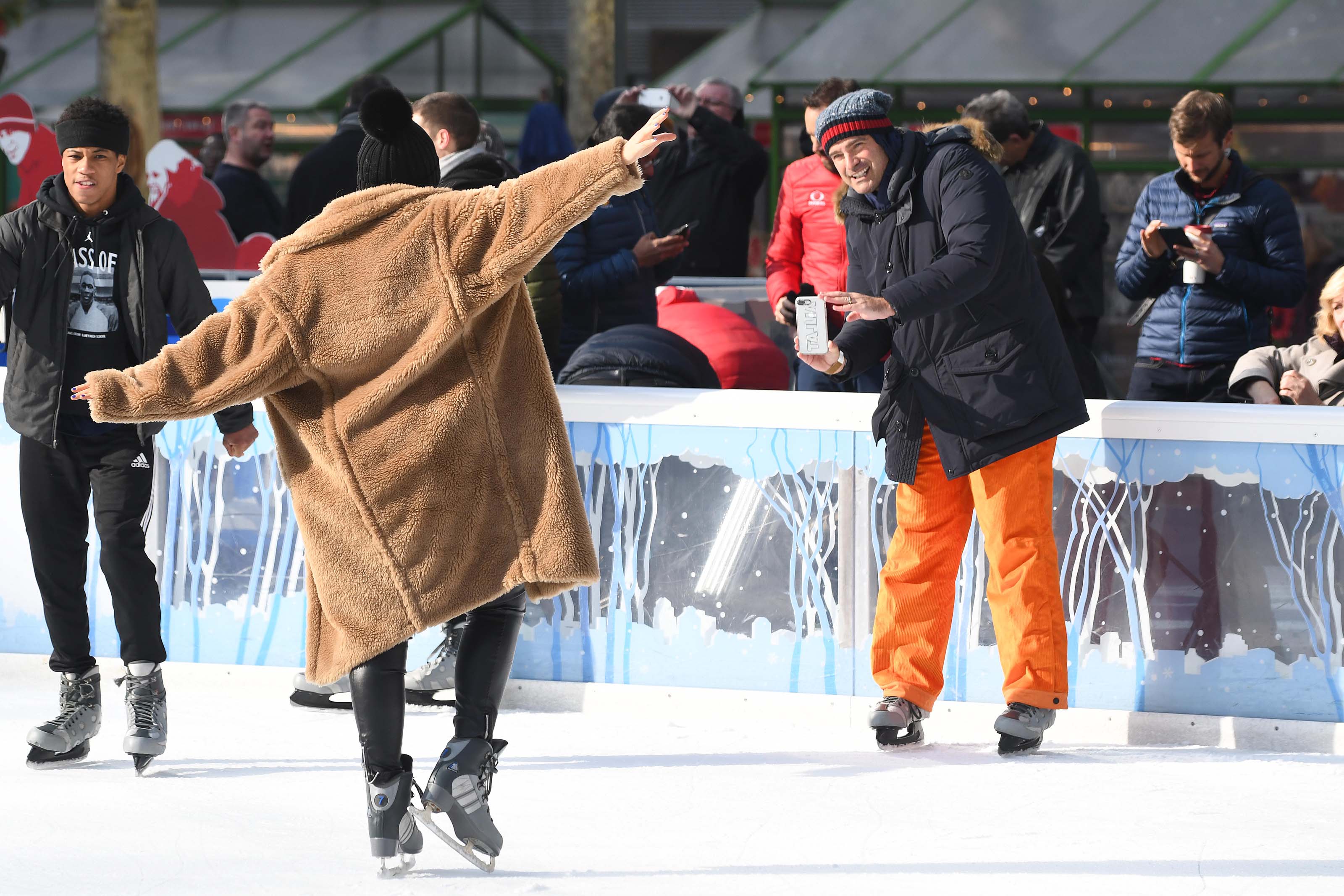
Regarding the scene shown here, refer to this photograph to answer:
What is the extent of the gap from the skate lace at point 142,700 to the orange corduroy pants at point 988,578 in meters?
1.86

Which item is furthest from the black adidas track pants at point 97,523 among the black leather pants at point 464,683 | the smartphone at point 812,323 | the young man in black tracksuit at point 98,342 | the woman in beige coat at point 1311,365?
the woman in beige coat at point 1311,365

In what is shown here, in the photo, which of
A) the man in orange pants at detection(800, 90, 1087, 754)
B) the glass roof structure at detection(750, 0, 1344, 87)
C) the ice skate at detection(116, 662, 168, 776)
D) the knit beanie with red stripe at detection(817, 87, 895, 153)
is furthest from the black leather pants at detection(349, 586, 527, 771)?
the glass roof structure at detection(750, 0, 1344, 87)

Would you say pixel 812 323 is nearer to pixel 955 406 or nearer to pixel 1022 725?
pixel 955 406

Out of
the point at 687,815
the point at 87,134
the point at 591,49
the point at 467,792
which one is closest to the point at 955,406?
the point at 687,815

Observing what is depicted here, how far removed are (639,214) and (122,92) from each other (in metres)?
8.43

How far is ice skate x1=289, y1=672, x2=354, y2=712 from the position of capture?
4.91 meters

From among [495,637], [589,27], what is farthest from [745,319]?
[589,27]

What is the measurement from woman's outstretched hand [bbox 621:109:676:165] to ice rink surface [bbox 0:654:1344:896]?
1448 mm

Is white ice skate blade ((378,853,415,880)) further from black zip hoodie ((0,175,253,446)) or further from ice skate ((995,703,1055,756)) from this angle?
ice skate ((995,703,1055,756))

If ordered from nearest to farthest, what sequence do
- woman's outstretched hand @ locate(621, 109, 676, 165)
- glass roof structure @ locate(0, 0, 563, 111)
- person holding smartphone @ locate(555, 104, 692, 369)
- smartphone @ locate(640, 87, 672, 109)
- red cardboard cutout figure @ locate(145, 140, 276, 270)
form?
1. woman's outstretched hand @ locate(621, 109, 676, 165)
2. person holding smartphone @ locate(555, 104, 692, 369)
3. red cardboard cutout figure @ locate(145, 140, 276, 270)
4. smartphone @ locate(640, 87, 672, 109)
5. glass roof structure @ locate(0, 0, 563, 111)

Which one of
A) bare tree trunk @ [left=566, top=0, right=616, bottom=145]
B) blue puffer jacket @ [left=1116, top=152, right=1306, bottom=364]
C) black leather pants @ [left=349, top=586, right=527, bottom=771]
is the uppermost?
bare tree trunk @ [left=566, top=0, right=616, bottom=145]

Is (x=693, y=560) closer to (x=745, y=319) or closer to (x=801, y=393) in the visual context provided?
(x=801, y=393)

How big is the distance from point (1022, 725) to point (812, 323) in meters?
1.16

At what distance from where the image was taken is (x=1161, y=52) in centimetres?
1173
